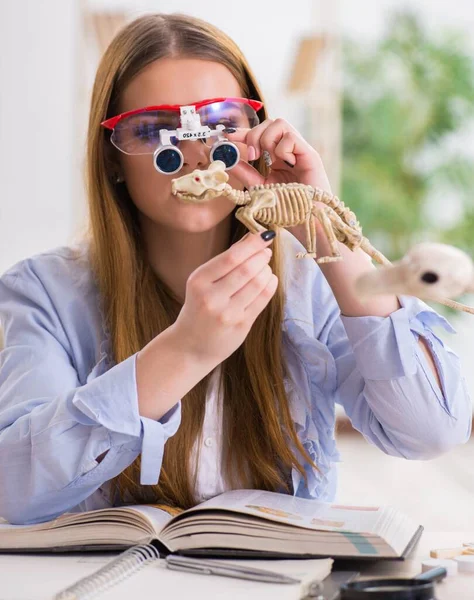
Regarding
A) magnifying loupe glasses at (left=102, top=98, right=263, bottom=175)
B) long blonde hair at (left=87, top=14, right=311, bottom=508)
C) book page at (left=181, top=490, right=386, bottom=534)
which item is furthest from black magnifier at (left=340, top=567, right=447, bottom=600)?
magnifying loupe glasses at (left=102, top=98, right=263, bottom=175)

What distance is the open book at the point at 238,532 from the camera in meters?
0.92

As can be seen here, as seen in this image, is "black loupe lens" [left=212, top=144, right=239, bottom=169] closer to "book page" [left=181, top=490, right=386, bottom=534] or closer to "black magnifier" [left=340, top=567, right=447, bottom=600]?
"book page" [left=181, top=490, right=386, bottom=534]

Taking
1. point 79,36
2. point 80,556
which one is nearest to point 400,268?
point 80,556

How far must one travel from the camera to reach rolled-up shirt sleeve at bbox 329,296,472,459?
1.18m

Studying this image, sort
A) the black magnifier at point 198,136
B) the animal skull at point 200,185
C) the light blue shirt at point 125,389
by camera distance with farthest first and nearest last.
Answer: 1. the black magnifier at point 198,136
2. the light blue shirt at point 125,389
3. the animal skull at point 200,185

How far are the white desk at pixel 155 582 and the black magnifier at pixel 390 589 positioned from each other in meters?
0.04

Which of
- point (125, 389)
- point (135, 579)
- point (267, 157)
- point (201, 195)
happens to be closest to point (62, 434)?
point (125, 389)

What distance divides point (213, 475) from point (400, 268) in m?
0.67

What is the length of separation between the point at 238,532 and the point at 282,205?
36cm

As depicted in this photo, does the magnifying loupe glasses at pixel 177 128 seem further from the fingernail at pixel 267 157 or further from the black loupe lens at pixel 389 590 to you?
the black loupe lens at pixel 389 590

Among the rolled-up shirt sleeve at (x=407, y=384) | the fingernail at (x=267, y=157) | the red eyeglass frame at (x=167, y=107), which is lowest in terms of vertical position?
the rolled-up shirt sleeve at (x=407, y=384)

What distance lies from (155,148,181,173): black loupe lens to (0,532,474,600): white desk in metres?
0.49

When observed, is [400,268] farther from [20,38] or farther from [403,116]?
[403,116]

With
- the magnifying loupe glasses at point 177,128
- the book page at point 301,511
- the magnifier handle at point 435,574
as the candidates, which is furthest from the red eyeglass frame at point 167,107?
the magnifier handle at point 435,574
